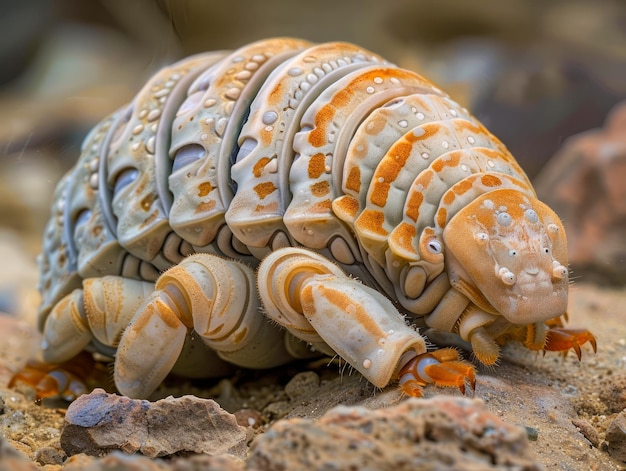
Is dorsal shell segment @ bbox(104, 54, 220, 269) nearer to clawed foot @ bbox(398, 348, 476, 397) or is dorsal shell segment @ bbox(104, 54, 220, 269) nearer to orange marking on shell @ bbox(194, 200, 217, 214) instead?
orange marking on shell @ bbox(194, 200, 217, 214)

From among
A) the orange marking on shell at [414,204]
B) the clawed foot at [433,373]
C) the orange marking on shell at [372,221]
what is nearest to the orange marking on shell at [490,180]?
the orange marking on shell at [414,204]

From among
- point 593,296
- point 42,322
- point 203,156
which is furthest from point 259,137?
point 593,296

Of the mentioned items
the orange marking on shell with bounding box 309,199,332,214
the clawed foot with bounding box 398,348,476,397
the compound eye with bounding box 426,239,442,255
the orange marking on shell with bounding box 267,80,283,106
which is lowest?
the clawed foot with bounding box 398,348,476,397

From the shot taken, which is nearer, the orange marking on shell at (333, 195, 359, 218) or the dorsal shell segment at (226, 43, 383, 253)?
the orange marking on shell at (333, 195, 359, 218)

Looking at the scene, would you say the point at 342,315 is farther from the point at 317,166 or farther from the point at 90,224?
the point at 90,224

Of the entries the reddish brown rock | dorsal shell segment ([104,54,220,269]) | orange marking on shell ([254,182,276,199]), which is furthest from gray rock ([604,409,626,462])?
the reddish brown rock

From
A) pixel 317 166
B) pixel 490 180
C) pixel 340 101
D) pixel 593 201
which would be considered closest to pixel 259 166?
pixel 317 166

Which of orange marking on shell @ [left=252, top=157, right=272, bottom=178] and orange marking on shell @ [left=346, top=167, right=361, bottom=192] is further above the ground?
orange marking on shell @ [left=346, top=167, right=361, bottom=192]

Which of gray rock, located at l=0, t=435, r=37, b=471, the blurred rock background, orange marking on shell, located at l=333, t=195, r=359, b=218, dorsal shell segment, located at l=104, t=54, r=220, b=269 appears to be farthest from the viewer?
the blurred rock background
